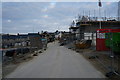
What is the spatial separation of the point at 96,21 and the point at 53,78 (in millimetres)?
35918

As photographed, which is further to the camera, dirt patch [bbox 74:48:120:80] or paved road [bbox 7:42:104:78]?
dirt patch [bbox 74:48:120:80]

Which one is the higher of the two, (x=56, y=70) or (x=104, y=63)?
(x=104, y=63)

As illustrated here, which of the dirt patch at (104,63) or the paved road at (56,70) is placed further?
the dirt patch at (104,63)

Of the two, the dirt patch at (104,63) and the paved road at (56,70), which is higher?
the dirt patch at (104,63)

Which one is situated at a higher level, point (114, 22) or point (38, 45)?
point (114, 22)

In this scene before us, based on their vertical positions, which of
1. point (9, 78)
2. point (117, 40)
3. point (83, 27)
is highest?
point (83, 27)

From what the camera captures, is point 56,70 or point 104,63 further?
point 104,63

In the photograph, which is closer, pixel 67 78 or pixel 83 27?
pixel 67 78

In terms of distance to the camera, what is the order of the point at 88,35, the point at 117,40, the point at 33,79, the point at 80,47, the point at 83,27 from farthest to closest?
the point at 83,27 < the point at 88,35 < the point at 80,47 < the point at 117,40 < the point at 33,79

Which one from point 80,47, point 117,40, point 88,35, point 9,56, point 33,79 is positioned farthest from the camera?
point 88,35

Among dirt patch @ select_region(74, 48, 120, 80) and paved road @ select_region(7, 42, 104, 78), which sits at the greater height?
dirt patch @ select_region(74, 48, 120, 80)

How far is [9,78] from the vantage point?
10094mm

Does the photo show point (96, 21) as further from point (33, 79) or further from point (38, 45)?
point (33, 79)

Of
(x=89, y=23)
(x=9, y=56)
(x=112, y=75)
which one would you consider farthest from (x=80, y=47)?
(x=112, y=75)
